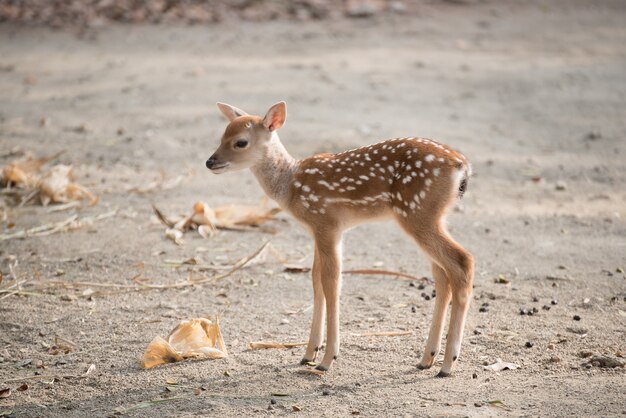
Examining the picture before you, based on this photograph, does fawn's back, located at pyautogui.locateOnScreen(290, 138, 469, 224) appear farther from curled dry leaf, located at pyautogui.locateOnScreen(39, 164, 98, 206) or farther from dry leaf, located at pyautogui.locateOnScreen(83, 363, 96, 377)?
curled dry leaf, located at pyautogui.locateOnScreen(39, 164, 98, 206)

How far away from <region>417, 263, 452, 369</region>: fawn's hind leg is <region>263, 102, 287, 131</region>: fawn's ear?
1303mm

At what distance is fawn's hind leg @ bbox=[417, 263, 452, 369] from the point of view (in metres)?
5.27

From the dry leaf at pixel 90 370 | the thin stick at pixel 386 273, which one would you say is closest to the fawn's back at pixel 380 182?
the thin stick at pixel 386 273

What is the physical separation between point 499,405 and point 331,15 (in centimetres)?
1064

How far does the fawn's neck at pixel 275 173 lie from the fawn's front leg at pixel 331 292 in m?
Answer: 0.47

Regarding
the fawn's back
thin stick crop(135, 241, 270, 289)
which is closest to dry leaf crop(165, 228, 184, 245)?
thin stick crop(135, 241, 270, 289)

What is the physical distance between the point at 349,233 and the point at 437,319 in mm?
2563

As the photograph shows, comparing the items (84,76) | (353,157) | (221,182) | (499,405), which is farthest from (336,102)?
(499,405)

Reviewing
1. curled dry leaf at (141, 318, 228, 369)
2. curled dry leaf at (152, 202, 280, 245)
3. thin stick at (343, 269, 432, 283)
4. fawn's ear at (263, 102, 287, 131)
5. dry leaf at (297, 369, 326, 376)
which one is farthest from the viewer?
curled dry leaf at (152, 202, 280, 245)

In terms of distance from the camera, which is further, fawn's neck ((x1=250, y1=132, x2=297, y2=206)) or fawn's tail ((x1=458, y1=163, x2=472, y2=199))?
fawn's neck ((x1=250, y1=132, x2=297, y2=206))

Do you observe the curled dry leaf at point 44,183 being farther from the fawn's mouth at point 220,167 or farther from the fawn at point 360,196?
the fawn at point 360,196

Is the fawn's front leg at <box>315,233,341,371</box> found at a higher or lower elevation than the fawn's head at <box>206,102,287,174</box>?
lower

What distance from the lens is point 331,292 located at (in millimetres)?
5250

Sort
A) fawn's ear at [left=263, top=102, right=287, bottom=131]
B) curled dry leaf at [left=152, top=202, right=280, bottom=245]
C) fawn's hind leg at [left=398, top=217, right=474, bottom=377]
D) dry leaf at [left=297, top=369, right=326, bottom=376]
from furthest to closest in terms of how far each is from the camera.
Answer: curled dry leaf at [left=152, top=202, right=280, bottom=245], fawn's ear at [left=263, top=102, right=287, bottom=131], dry leaf at [left=297, top=369, right=326, bottom=376], fawn's hind leg at [left=398, top=217, right=474, bottom=377]
